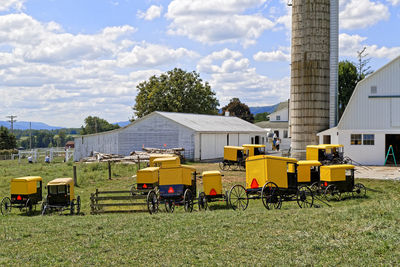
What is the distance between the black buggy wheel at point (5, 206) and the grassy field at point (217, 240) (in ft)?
14.6

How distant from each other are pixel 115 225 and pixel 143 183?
836 centimetres

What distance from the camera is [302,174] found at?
2072cm

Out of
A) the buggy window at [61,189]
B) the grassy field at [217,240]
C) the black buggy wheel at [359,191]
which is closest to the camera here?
the grassy field at [217,240]

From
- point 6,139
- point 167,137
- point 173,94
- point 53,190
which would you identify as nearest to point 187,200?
point 53,190

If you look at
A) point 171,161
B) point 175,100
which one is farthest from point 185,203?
point 175,100

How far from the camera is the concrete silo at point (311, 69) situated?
3953cm

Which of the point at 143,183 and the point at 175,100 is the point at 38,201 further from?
the point at 175,100

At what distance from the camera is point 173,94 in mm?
73188

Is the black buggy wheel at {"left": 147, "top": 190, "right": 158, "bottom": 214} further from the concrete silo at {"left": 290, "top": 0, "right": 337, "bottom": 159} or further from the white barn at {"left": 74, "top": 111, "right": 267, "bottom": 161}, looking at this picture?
the white barn at {"left": 74, "top": 111, "right": 267, "bottom": 161}

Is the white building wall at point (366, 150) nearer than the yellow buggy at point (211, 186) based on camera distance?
No

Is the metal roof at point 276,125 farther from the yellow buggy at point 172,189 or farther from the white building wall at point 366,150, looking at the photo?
the yellow buggy at point 172,189

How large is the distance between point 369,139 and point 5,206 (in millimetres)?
26557

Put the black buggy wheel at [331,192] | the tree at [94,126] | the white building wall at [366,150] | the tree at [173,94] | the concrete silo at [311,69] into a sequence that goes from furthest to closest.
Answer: the tree at [94,126], the tree at [173,94], the concrete silo at [311,69], the white building wall at [366,150], the black buggy wheel at [331,192]

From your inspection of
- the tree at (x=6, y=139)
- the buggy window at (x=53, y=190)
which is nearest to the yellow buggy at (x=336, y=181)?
the buggy window at (x=53, y=190)
